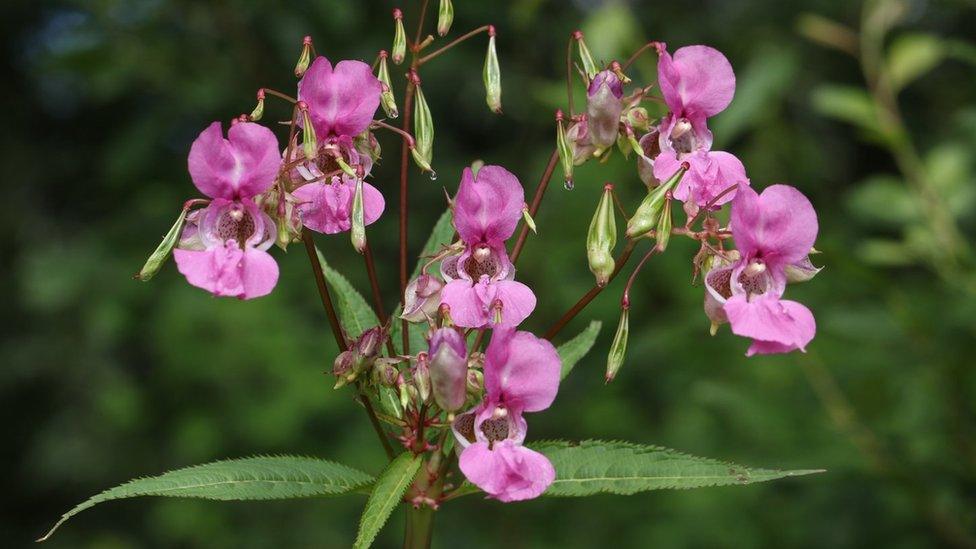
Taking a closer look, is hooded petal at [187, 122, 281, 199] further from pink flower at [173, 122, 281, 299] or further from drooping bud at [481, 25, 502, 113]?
drooping bud at [481, 25, 502, 113]

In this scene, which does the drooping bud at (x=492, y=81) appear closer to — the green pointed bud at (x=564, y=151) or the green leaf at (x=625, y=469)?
the green pointed bud at (x=564, y=151)

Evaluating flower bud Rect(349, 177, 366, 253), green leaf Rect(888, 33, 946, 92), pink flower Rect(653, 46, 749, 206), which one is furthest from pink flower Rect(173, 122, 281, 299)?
green leaf Rect(888, 33, 946, 92)

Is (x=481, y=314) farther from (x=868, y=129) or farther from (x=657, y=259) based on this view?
(x=657, y=259)

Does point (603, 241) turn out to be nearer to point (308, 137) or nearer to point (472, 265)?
point (472, 265)

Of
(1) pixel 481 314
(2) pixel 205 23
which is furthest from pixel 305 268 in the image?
(1) pixel 481 314

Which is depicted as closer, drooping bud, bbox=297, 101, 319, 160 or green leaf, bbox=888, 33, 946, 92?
drooping bud, bbox=297, 101, 319, 160

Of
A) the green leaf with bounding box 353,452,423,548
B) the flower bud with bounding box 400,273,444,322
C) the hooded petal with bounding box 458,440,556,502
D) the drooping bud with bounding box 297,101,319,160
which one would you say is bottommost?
the green leaf with bounding box 353,452,423,548
